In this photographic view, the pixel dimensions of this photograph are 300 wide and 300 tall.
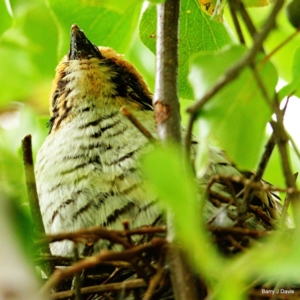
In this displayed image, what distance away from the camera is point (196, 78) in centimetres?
99

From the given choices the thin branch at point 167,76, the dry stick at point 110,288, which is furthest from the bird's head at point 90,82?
the dry stick at point 110,288

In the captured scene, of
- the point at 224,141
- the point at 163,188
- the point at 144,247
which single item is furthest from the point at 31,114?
the point at 163,188

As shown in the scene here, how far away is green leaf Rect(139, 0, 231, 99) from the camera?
1767 mm

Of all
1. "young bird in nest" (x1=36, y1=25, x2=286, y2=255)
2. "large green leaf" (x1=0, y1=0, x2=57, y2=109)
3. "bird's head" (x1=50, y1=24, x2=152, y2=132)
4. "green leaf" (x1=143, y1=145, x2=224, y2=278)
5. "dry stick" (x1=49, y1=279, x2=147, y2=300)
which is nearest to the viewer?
"green leaf" (x1=143, y1=145, x2=224, y2=278)

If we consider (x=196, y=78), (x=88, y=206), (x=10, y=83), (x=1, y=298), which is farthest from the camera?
(x=10, y=83)

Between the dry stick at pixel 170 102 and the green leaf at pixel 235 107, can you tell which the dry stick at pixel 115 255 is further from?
the green leaf at pixel 235 107

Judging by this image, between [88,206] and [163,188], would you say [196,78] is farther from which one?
[88,206]

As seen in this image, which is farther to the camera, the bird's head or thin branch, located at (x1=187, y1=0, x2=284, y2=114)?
the bird's head

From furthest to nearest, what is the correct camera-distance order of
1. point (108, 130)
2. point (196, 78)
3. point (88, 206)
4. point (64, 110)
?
point (64, 110) < point (108, 130) < point (88, 206) < point (196, 78)

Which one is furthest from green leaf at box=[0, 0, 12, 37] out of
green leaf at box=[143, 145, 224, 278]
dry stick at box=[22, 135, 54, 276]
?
green leaf at box=[143, 145, 224, 278]

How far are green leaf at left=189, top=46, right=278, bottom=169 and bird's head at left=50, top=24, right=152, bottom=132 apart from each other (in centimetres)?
106

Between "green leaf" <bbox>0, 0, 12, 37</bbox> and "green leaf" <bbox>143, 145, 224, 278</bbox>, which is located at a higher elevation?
"green leaf" <bbox>0, 0, 12, 37</bbox>

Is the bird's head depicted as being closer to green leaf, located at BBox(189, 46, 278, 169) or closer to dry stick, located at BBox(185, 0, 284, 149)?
green leaf, located at BBox(189, 46, 278, 169)

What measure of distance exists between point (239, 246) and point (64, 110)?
1068 millimetres
